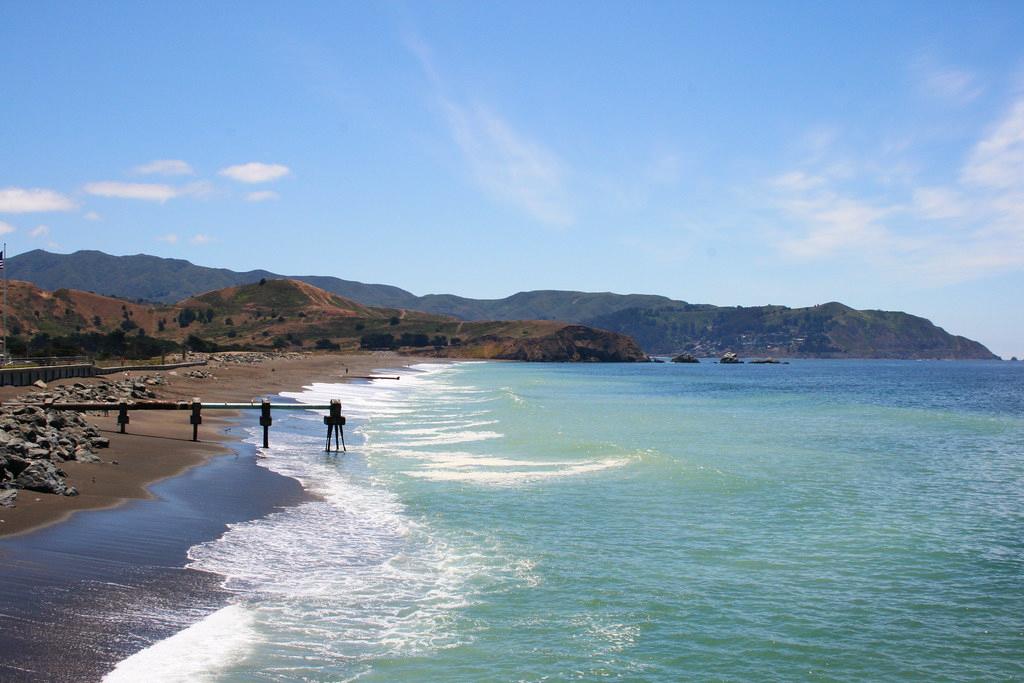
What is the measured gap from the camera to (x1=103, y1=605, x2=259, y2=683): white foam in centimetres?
845

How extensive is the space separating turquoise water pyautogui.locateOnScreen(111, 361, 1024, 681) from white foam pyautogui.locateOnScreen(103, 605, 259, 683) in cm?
3

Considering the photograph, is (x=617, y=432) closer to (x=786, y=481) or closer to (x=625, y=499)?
(x=786, y=481)

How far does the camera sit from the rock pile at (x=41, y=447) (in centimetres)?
1606

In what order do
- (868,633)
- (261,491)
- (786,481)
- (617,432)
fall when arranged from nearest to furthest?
(868,633)
(261,491)
(786,481)
(617,432)

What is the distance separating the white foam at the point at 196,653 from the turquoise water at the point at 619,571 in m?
0.03

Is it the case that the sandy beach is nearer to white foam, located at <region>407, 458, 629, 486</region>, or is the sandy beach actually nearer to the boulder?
the boulder

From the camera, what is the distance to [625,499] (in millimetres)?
19859

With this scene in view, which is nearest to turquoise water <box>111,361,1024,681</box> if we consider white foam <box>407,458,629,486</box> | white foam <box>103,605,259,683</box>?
white foam <box>103,605,259,683</box>

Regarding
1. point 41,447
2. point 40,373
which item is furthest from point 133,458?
point 40,373

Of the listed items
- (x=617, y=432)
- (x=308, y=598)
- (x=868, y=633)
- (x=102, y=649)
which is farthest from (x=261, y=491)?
(x=617, y=432)

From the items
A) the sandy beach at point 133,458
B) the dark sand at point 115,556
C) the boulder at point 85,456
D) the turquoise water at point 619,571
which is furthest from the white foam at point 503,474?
the boulder at point 85,456

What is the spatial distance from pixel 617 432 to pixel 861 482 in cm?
1472

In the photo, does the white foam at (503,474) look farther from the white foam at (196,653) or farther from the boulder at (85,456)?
the white foam at (196,653)

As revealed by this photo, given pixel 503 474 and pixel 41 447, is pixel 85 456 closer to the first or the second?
pixel 41 447
